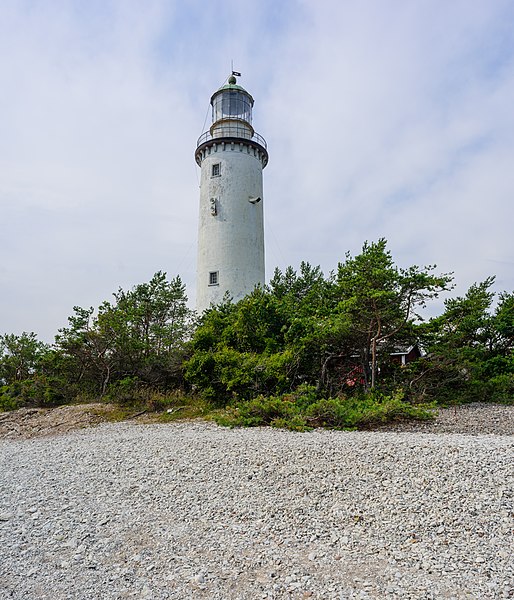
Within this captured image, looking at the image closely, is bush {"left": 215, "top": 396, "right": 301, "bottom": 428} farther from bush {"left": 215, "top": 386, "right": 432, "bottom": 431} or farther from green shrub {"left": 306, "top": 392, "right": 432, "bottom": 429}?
green shrub {"left": 306, "top": 392, "right": 432, "bottom": 429}

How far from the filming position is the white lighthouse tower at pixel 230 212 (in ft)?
60.3

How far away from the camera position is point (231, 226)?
18.7 m

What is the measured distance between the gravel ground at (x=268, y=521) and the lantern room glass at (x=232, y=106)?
1813 centimetres

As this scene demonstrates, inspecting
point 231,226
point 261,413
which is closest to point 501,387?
point 261,413

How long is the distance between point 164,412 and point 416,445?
23.5ft

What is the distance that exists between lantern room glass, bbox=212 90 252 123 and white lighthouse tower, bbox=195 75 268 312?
0.33 meters

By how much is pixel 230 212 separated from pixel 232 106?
608cm

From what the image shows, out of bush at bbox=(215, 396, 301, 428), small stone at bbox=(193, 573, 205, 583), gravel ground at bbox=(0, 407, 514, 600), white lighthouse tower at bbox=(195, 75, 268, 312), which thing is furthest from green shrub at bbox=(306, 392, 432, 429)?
white lighthouse tower at bbox=(195, 75, 268, 312)

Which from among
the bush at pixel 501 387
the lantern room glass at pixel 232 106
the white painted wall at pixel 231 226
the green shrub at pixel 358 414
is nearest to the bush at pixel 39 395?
the white painted wall at pixel 231 226

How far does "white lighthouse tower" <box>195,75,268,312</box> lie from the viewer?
1839 cm

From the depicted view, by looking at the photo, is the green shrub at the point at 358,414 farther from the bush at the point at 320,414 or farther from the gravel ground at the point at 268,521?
the gravel ground at the point at 268,521

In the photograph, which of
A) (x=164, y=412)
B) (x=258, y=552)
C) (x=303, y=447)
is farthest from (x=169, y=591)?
(x=164, y=412)

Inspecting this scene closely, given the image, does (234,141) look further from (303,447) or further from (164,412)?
(303,447)

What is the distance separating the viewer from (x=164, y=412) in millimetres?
11234
